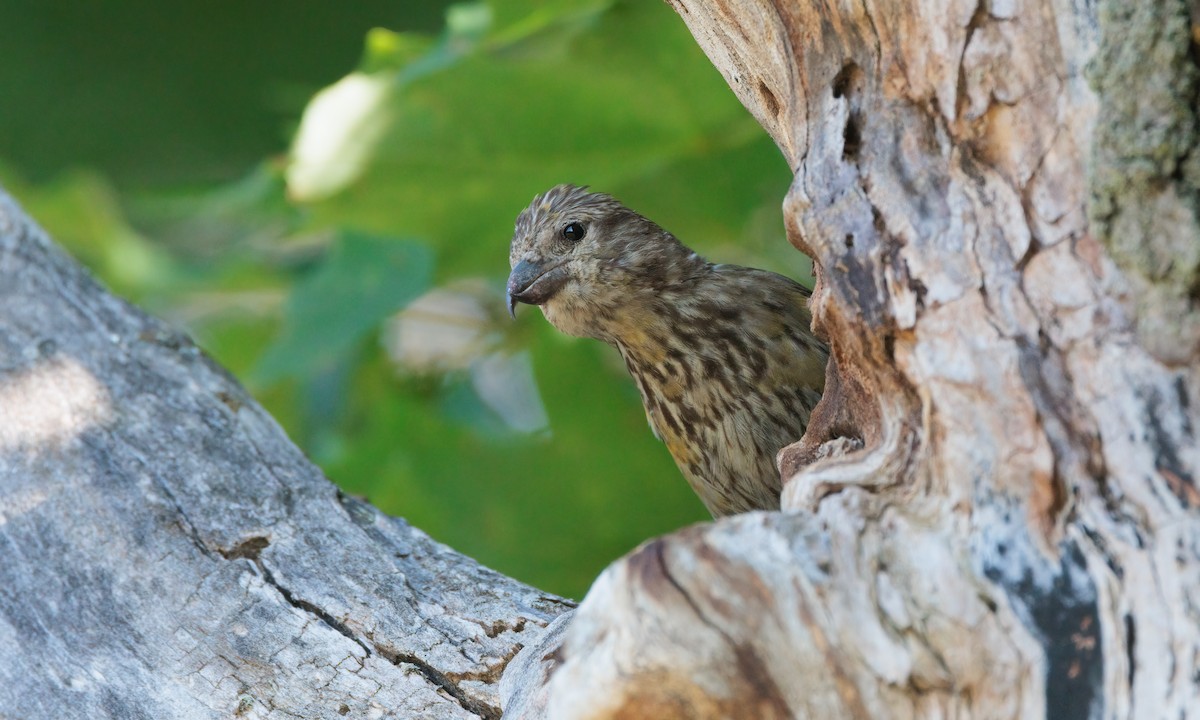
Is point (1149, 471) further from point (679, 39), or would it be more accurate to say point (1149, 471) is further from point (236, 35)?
point (236, 35)

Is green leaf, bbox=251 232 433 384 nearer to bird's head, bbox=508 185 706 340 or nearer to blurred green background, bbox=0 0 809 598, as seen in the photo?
blurred green background, bbox=0 0 809 598

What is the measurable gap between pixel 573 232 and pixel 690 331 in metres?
0.35

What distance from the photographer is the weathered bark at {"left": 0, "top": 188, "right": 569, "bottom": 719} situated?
206 centimetres

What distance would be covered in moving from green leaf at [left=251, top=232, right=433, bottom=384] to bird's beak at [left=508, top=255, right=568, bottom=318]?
36.3 inches

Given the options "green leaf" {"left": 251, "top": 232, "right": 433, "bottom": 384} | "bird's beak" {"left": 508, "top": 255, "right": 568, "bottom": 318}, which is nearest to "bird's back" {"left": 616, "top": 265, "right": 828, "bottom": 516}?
"bird's beak" {"left": 508, "top": 255, "right": 568, "bottom": 318}

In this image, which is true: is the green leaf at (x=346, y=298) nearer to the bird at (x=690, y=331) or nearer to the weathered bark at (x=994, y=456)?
the bird at (x=690, y=331)

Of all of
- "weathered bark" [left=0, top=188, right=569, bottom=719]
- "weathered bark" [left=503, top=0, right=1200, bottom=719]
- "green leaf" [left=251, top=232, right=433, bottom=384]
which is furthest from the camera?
"green leaf" [left=251, top=232, right=433, bottom=384]

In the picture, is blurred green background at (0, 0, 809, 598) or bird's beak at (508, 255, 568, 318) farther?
blurred green background at (0, 0, 809, 598)

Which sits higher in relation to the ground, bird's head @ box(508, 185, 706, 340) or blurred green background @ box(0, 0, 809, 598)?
blurred green background @ box(0, 0, 809, 598)

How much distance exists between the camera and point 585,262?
2.91m

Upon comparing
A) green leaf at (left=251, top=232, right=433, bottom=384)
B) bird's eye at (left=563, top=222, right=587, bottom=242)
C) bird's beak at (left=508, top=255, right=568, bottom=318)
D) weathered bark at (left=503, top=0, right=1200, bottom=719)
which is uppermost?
green leaf at (left=251, top=232, right=433, bottom=384)

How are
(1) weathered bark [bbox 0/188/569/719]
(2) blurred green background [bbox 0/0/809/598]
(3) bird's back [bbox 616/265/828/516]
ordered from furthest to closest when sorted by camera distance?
(2) blurred green background [bbox 0/0/809/598]
(3) bird's back [bbox 616/265/828/516]
(1) weathered bark [bbox 0/188/569/719]

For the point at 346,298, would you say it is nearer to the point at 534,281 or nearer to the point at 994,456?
the point at 534,281

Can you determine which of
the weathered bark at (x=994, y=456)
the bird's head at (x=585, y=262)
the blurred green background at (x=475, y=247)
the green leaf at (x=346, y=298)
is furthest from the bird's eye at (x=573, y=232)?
the weathered bark at (x=994, y=456)
